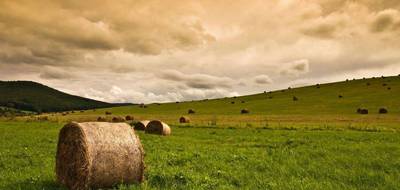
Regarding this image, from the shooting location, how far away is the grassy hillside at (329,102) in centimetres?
5631

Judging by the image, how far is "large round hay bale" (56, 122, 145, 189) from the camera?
9984 millimetres

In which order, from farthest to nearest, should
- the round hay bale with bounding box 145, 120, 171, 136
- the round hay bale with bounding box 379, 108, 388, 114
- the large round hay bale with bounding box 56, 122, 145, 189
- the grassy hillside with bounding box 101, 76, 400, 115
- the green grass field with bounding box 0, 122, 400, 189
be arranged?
1. the grassy hillside with bounding box 101, 76, 400, 115
2. the round hay bale with bounding box 379, 108, 388, 114
3. the round hay bale with bounding box 145, 120, 171, 136
4. the green grass field with bounding box 0, 122, 400, 189
5. the large round hay bale with bounding box 56, 122, 145, 189

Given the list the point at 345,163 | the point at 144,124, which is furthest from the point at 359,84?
the point at 345,163

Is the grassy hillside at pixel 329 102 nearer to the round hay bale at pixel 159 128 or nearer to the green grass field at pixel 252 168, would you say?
the round hay bale at pixel 159 128

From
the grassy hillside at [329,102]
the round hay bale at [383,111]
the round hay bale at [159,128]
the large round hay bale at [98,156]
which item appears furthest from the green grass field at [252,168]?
the grassy hillside at [329,102]

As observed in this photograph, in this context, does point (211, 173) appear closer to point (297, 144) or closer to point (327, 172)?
point (327, 172)

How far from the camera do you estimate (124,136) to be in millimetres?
10859

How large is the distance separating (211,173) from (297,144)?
900 cm

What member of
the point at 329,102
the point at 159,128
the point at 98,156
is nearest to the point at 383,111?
the point at 329,102

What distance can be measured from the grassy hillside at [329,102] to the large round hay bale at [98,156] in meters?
45.1

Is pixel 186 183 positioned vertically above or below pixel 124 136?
below

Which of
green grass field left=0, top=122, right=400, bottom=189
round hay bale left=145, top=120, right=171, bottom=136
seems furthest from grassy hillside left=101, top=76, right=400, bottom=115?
green grass field left=0, top=122, right=400, bottom=189

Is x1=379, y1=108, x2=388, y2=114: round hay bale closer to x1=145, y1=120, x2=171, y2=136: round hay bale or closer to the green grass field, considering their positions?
x1=145, y1=120, x2=171, y2=136: round hay bale

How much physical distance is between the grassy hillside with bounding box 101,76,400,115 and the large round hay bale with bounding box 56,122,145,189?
4508 centimetres
